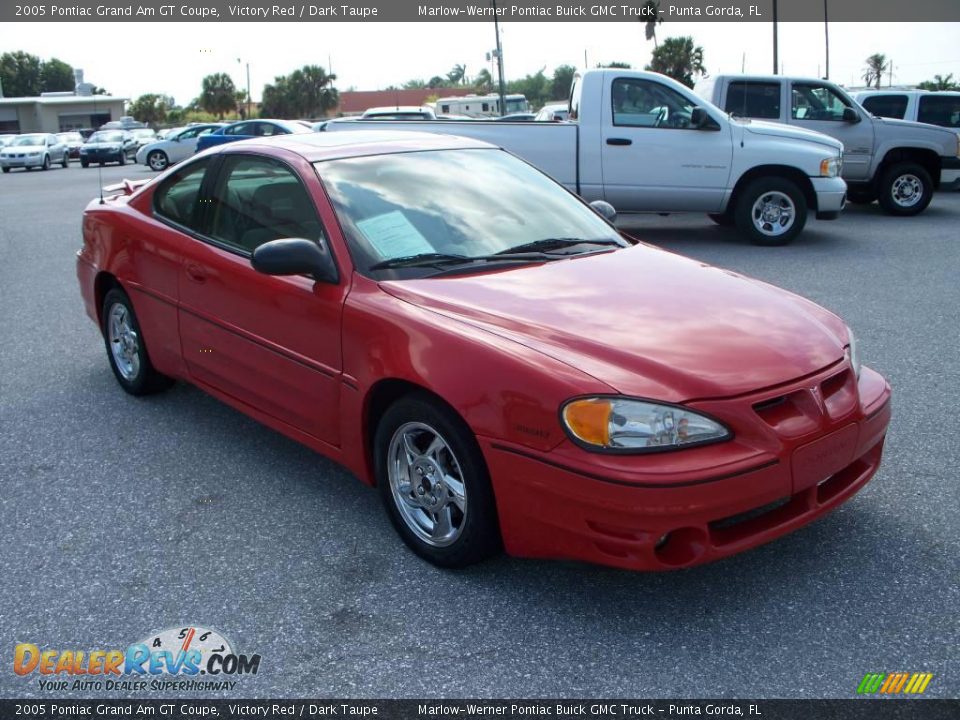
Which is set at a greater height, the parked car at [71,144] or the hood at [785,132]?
the parked car at [71,144]

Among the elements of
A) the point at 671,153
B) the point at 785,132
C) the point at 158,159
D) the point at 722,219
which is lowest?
the point at 722,219

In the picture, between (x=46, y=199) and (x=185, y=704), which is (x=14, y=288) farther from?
(x=46, y=199)

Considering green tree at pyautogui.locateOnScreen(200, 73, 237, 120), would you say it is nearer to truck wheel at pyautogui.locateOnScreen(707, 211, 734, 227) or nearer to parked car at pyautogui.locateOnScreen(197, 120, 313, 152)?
parked car at pyautogui.locateOnScreen(197, 120, 313, 152)

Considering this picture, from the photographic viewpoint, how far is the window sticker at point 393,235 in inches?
150

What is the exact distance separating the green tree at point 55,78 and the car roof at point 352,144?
370ft

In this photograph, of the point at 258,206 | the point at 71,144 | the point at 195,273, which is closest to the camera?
the point at 258,206

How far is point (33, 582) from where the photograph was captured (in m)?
3.42

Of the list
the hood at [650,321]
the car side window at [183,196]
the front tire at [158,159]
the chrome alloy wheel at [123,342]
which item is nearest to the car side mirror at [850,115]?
the hood at [650,321]

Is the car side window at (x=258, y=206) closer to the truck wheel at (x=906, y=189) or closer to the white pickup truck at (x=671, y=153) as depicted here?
the white pickup truck at (x=671, y=153)

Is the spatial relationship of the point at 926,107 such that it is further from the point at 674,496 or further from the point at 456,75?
the point at 456,75

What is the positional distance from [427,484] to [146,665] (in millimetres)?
1093

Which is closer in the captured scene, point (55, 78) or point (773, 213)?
point (773, 213)

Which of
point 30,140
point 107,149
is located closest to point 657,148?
point 107,149

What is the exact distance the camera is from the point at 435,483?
3369mm
